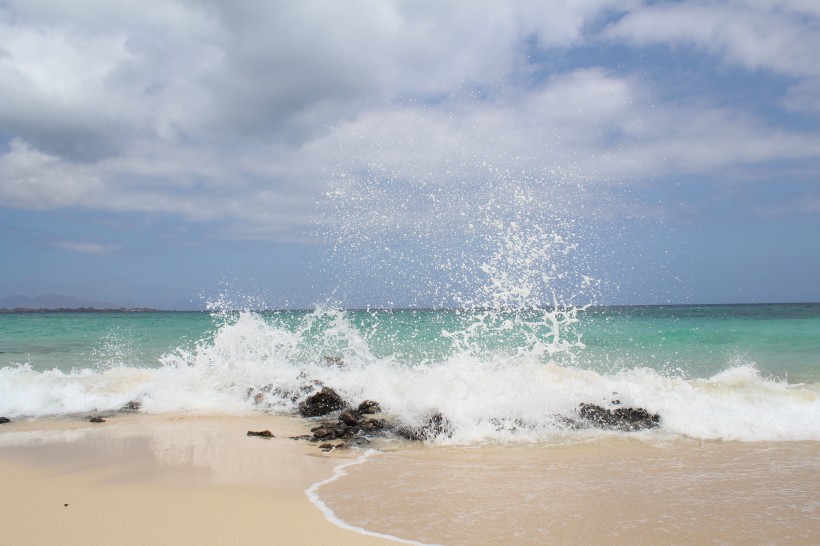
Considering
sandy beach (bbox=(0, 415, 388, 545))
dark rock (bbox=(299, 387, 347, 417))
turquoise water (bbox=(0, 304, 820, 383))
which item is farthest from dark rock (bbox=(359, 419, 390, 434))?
turquoise water (bbox=(0, 304, 820, 383))

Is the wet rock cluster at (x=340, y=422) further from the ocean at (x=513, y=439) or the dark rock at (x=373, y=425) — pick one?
the ocean at (x=513, y=439)

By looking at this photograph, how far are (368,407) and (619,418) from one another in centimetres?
383

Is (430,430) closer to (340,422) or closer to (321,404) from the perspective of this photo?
(340,422)

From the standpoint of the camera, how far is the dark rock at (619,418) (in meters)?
7.91

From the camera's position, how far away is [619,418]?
8.04 meters

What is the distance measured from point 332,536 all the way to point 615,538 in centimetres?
206

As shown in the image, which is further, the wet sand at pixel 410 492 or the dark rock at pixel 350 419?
the dark rock at pixel 350 419

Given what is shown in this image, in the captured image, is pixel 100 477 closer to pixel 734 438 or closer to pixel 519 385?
pixel 519 385

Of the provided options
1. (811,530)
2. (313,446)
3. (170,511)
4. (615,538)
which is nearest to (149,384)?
(313,446)

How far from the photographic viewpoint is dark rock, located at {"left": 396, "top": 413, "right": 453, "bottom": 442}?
7.51m

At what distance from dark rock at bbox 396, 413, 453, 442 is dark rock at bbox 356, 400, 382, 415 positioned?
44.1 inches

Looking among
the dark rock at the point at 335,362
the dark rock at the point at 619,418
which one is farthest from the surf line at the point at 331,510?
the dark rock at the point at 335,362

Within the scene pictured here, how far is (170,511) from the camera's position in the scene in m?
4.55

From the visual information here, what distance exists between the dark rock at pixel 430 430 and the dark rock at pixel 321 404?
2075 mm
